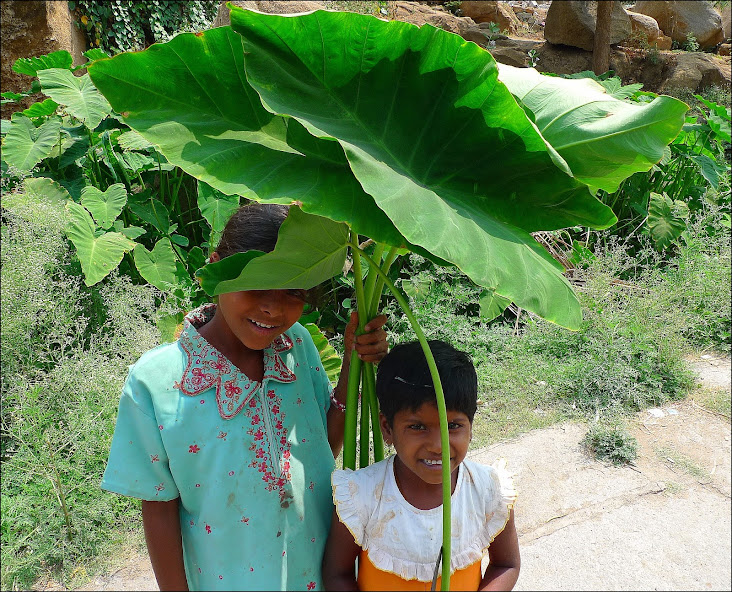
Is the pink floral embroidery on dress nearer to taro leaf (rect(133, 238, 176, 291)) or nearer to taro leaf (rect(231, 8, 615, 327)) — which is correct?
taro leaf (rect(231, 8, 615, 327))

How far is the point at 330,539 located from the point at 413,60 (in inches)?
38.2

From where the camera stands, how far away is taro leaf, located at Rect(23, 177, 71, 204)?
4062mm

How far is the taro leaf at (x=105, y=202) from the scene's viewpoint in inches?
155

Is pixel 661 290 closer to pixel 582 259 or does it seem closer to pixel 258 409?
pixel 582 259

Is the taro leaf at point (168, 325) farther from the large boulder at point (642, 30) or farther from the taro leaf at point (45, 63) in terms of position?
the large boulder at point (642, 30)

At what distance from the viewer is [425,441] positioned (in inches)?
52.4

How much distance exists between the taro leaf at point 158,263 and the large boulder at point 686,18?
33.7 feet

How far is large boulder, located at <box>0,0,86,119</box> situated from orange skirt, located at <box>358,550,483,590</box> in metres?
6.14

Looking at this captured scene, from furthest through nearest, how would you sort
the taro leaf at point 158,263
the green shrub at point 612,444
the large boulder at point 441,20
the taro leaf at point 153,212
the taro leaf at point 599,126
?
1. the large boulder at point 441,20
2. the taro leaf at point 153,212
3. the taro leaf at point 158,263
4. the green shrub at point 612,444
5. the taro leaf at point 599,126

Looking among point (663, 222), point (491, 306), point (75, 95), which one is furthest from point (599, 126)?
point (663, 222)

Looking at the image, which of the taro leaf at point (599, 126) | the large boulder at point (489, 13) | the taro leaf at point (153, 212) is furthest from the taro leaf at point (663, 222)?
the large boulder at point (489, 13)

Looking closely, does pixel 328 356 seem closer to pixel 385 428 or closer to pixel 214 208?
pixel 385 428

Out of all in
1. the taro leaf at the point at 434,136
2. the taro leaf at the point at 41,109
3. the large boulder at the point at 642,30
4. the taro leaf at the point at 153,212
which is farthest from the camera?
the large boulder at the point at 642,30

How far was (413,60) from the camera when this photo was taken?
45.1 inches
